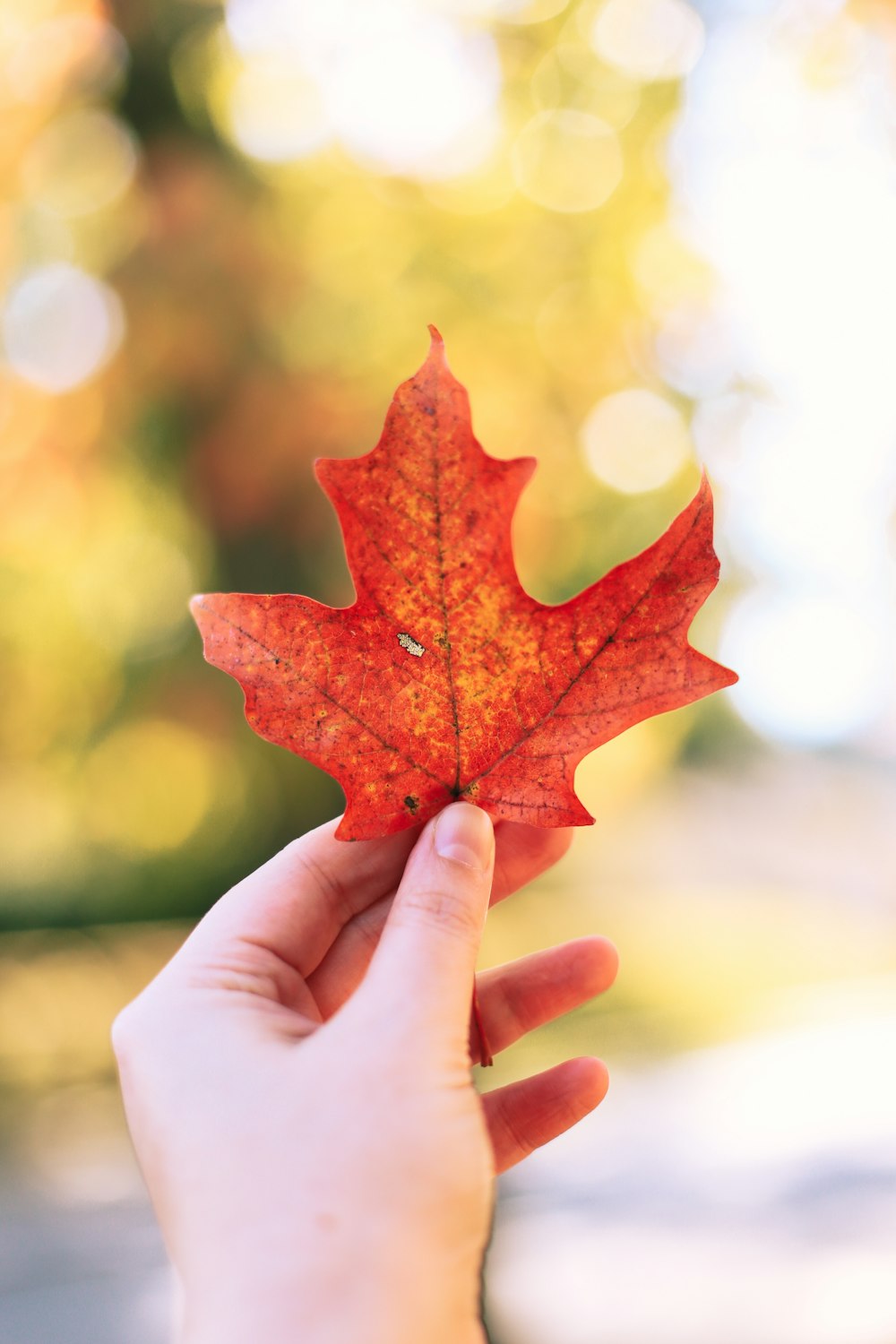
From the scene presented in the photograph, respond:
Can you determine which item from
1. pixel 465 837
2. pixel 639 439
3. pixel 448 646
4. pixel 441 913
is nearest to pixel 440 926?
pixel 441 913

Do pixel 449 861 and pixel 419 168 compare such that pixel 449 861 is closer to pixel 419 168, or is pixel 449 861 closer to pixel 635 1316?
pixel 635 1316

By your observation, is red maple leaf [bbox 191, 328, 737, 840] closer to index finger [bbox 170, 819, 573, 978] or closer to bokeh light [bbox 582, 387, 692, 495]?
index finger [bbox 170, 819, 573, 978]

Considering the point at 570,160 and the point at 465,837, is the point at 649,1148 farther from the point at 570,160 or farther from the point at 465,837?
the point at 570,160

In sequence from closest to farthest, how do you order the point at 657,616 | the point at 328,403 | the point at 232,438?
the point at 657,616 < the point at 328,403 < the point at 232,438

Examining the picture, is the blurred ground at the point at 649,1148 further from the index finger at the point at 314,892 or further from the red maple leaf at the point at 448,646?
the red maple leaf at the point at 448,646

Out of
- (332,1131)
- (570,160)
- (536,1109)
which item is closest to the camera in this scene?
(332,1131)

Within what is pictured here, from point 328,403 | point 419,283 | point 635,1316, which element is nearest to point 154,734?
point 328,403

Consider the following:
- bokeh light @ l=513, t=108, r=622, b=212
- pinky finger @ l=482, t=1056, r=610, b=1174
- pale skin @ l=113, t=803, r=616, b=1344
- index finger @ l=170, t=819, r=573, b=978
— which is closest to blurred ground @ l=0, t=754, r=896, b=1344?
pinky finger @ l=482, t=1056, r=610, b=1174
